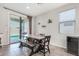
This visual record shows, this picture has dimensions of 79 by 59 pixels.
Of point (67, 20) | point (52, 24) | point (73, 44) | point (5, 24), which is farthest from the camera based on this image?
point (73, 44)

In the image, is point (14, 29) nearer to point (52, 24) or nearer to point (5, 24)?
point (5, 24)

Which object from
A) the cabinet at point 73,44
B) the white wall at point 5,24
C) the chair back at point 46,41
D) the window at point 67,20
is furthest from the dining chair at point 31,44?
the cabinet at point 73,44

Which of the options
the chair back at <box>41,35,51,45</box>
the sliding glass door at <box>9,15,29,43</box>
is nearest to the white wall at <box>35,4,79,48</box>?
the chair back at <box>41,35,51,45</box>

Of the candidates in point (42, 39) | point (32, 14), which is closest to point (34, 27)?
point (32, 14)

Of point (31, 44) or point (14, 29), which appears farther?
point (31, 44)

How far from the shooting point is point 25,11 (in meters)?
1.69

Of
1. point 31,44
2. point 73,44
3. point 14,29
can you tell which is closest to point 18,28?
point 14,29

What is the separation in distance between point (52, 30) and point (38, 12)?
525 millimetres

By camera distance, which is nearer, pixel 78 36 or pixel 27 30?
pixel 27 30

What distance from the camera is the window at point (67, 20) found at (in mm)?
1950

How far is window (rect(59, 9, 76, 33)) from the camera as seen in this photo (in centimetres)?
195

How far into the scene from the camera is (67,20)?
200 centimetres

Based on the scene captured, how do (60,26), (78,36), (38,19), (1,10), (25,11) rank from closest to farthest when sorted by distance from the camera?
(1,10), (25,11), (38,19), (60,26), (78,36)

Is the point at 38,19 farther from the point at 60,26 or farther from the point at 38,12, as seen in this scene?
the point at 60,26
